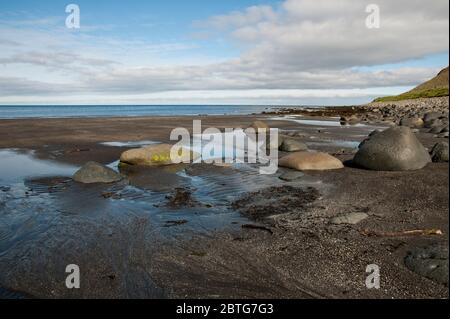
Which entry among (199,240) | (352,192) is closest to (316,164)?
(352,192)

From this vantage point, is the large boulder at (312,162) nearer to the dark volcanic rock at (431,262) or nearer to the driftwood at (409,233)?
the driftwood at (409,233)

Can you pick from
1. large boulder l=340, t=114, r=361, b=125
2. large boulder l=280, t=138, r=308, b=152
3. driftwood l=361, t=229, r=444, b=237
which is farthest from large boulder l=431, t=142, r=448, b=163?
large boulder l=340, t=114, r=361, b=125

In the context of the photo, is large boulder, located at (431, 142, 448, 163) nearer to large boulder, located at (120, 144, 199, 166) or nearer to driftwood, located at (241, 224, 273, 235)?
driftwood, located at (241, 224, 273, 235)

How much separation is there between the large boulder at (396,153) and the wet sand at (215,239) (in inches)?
18.1

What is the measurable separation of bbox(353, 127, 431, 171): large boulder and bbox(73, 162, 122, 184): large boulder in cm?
749

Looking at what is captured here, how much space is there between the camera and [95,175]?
33.3 ft

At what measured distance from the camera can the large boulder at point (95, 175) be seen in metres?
10.0

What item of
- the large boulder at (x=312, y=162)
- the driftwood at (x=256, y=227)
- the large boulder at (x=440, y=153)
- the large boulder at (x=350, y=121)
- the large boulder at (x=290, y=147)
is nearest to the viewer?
the driftwood at (x=256, y=227)

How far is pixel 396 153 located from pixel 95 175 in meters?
8.51

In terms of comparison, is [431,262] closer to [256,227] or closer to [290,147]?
[256,227]

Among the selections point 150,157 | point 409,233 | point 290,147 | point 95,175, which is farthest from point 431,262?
point 290,147

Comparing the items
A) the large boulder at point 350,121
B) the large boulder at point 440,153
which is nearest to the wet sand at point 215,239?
the large boulder at point 440,153

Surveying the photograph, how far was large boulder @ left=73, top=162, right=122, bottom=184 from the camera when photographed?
10039 mm
